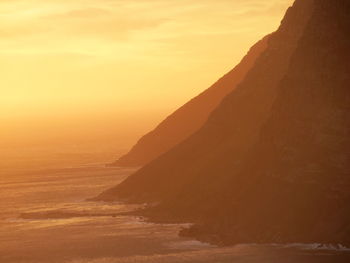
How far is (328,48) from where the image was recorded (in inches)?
6230

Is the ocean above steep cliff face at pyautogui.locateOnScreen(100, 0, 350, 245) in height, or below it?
below

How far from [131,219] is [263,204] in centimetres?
3449

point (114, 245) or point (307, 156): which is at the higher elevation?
point (307, 156)

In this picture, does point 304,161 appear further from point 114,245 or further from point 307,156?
point 114,245

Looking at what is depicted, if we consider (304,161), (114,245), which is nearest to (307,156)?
(304,161)

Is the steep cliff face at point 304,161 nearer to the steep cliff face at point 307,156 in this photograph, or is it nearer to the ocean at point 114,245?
the steep cliff face at point 307,156

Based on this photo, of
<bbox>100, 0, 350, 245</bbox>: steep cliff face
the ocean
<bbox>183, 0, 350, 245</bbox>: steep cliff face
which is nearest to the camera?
the ocean

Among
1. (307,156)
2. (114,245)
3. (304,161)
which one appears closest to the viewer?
(307,156)

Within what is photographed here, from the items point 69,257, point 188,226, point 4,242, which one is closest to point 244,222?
point 188,226

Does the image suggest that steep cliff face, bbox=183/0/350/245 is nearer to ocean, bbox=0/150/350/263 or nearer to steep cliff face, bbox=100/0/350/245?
steep cliff face, bbox=100/0/350/245

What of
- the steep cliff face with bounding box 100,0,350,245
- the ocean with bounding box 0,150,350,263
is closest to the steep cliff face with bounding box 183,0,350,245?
the steep cliff face with bounding box 100,0,350,245

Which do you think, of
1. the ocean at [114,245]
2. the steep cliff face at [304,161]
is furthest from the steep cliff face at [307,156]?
the ocean at [114,245]

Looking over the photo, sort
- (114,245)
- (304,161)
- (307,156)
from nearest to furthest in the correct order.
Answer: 1. (307,156)
2. (304,161)
3. (114,245)

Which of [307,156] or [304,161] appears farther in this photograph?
[304,161]
